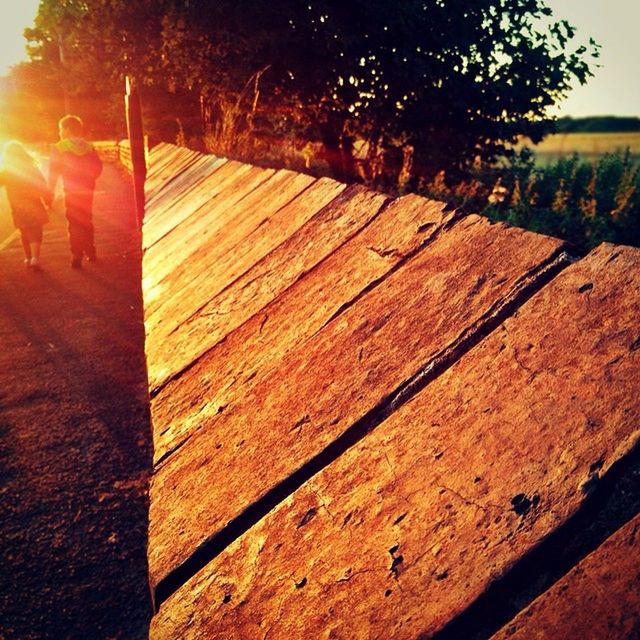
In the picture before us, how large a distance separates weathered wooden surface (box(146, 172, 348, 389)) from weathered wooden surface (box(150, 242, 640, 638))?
0.34 metres

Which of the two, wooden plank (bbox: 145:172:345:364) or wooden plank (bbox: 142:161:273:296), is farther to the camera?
wooden plank (bbox: 142:161:273:296)

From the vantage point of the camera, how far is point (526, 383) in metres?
0.53

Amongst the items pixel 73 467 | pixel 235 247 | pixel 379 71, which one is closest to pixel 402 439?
pixel 235 247

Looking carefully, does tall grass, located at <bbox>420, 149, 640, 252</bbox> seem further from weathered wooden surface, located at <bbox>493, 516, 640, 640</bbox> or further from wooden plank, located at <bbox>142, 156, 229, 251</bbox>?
weathered wooden surface, located at <bbox>493, 516, 640, 640</bbox>

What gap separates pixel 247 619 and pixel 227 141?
501cm

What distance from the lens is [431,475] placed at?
1.67ft

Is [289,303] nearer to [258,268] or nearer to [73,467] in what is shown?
[258,268]

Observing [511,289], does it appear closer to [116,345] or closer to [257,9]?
[116,345]

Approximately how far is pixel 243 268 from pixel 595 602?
0.89 m

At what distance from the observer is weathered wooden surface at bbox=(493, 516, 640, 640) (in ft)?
1.25

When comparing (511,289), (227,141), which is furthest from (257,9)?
(511,289)

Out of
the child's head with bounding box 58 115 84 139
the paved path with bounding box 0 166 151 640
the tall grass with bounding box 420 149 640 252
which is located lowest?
the paved path with bounding box 0 166 151 640

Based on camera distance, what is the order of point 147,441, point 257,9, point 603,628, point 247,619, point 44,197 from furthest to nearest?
point 257,9 < point 44,197 < point 147,441 < point 247,619 < point 603,628

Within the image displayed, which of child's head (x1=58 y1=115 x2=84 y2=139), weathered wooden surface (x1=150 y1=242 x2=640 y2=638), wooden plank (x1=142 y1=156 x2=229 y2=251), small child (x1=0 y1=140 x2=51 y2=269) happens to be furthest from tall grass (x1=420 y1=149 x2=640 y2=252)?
small child (x1=0 y1=140 x2=51 y2=269)
